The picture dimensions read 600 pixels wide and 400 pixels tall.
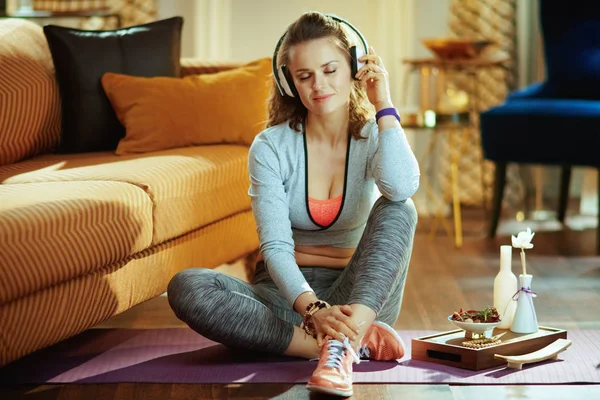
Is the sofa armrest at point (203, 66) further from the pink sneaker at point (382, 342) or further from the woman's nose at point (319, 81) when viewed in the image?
the pink sneaker at point (382, 342)

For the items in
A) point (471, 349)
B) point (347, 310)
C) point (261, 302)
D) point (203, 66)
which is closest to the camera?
point (347, 310)

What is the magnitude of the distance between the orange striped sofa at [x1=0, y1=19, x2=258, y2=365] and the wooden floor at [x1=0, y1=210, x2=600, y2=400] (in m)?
0.20

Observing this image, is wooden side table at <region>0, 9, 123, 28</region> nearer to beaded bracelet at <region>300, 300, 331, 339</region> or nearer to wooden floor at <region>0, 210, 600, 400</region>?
wooden floor at <region>0, 210, 600, 400</region>

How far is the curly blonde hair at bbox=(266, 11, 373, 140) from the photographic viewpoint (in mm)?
2332

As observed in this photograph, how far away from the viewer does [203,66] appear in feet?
12.1

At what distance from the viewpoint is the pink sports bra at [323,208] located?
240 centimetres

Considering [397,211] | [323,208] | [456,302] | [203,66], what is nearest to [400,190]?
[397,211]

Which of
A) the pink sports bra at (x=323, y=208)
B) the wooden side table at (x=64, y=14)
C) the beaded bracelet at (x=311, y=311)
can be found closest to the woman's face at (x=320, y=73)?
the pink sports bra at (x=323, y=208)

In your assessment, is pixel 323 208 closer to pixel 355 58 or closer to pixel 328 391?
pixel 355 58

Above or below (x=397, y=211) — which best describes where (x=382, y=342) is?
below

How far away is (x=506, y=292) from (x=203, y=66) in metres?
1.70

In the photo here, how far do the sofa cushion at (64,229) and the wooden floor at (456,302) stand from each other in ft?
0.94

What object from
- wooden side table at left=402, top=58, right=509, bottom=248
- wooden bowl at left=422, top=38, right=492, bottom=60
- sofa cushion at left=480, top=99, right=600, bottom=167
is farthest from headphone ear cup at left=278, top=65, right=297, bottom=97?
wooden bowl at left=422, top=38, right=492, bottom=60

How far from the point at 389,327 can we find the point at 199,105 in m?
1.34
